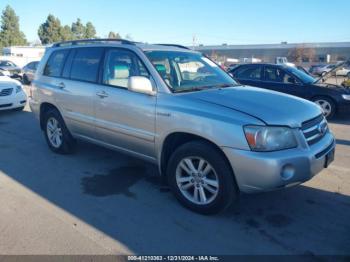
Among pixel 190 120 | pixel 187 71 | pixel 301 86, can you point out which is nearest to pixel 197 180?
pixel 190 120

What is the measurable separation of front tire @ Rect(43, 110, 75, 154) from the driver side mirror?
215 centimetres

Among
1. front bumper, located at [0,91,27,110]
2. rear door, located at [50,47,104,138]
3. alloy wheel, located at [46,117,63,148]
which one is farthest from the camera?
front bumper, located at [0,91,27,110]

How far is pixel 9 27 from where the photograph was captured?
65.6m

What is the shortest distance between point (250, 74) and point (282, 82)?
997 mm

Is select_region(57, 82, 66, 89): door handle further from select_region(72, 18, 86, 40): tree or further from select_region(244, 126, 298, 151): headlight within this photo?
select_region(72, 18, 86, 40): tree

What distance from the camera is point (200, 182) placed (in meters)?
3.76

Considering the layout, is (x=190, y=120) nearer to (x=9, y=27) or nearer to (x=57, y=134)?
(x=57, y=134)

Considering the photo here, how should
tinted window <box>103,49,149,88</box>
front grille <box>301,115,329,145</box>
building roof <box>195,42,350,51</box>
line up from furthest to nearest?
building roof <box>195,42,350,51</box> → tinted window <box>103,49,149,88</box> → front grille <box>301,115,329,145</box>

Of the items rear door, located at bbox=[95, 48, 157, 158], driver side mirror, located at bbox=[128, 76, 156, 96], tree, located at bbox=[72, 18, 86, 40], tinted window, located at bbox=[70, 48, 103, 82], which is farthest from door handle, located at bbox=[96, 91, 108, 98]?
tree, located at bbox=[72, 18, 86, 40]

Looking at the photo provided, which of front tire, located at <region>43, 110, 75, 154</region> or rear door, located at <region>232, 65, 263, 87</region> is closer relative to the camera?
front tire, located at <region>43, 110, 75, 154</region>

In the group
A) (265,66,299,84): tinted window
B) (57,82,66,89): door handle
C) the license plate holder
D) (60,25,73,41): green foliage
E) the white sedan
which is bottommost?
the license plate holder

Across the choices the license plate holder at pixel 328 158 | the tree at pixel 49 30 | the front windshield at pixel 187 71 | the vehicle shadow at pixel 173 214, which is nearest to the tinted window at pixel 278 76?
the front windshield at pixel 187 71

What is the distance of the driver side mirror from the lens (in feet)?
12.9

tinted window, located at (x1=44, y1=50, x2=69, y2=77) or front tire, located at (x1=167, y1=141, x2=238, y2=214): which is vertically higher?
tinted window, located at (x1=44, y1=50, x2=69, y2=77)
